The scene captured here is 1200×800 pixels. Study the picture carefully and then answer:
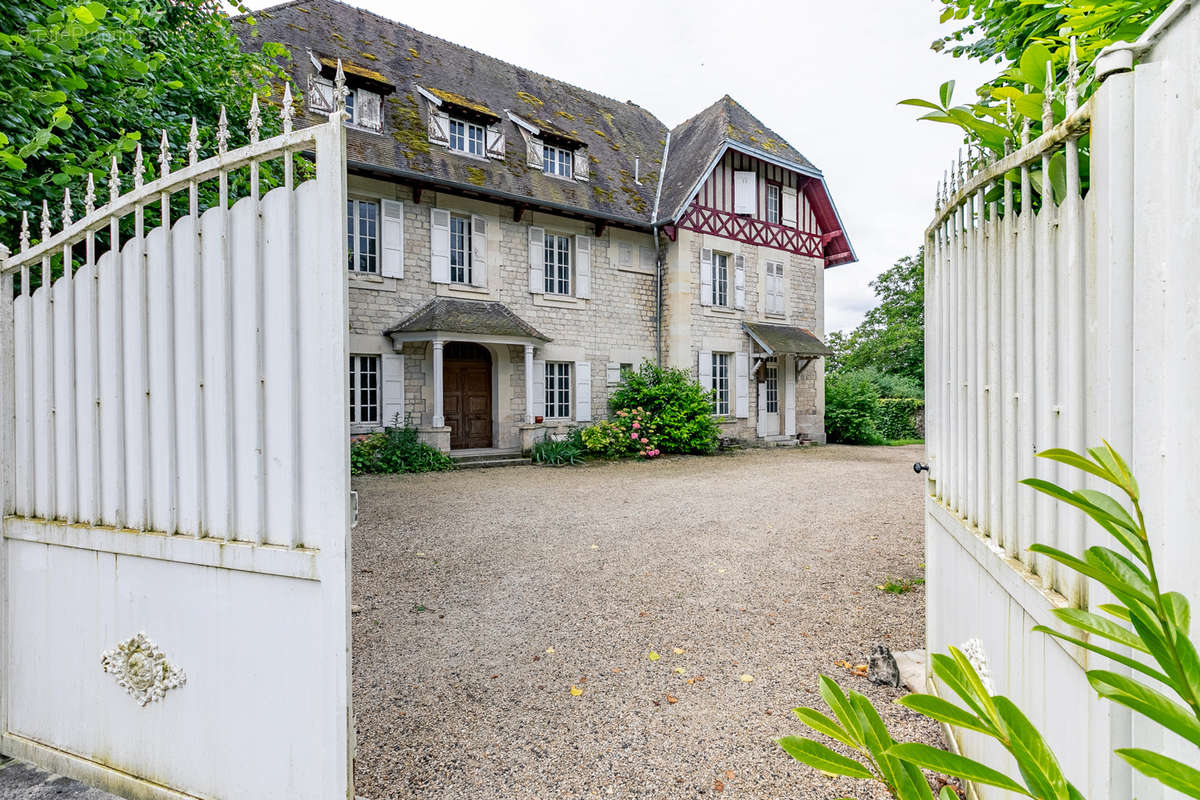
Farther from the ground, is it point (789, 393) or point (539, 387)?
point (539, 387)

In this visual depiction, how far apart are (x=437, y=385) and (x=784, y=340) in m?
8.43

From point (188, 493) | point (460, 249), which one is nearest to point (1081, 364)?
point (188, 493)

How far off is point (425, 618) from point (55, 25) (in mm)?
3181

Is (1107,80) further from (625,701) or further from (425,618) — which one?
(425,618)

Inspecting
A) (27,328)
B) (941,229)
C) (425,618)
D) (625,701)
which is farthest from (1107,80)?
(425,618)

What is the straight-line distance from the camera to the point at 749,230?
14977 millimetres

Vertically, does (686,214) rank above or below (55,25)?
above

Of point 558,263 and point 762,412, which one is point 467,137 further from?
point 762,412

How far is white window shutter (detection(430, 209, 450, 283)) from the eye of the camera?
37.2 ft

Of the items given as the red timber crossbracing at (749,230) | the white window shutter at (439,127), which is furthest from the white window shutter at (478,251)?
the red timber crossbracing at (749,230)

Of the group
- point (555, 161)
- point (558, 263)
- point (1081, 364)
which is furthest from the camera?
point (555, 161)

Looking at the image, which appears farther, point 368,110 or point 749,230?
point 749,230

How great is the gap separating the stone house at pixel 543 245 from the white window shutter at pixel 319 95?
0.11 ft

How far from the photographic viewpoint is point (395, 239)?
10891 millimetres
